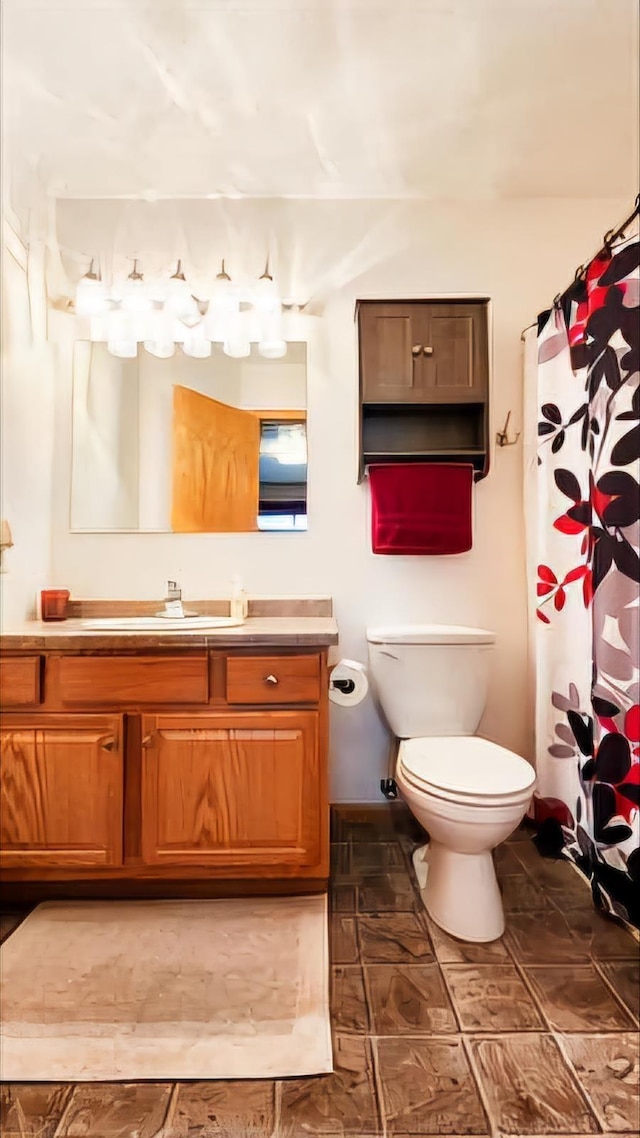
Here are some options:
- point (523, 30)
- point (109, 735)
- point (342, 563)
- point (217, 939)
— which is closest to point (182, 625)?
point (109, 735)

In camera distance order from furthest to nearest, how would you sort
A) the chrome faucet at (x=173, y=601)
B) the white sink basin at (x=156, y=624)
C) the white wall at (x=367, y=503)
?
the white wall at (x=367, y=503), the chrome faucet at (x=173, y=601), the white sink basin at (x=156, y=624)

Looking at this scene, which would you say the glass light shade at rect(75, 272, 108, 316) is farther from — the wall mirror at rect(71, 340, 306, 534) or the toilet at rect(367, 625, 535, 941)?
the toilet at rect(367, 625, 535, 941)

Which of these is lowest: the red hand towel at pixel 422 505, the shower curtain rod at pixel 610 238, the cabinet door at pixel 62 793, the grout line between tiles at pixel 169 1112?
the grout line between tiles at pixel 169 1112

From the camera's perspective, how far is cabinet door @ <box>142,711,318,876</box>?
153cm

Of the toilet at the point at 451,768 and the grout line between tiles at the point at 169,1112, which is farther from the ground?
the toilet at the point at 451,768

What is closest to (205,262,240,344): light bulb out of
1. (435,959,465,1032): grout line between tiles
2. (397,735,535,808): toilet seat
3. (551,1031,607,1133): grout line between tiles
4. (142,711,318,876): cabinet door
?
(142,711,318,876): cabinet door

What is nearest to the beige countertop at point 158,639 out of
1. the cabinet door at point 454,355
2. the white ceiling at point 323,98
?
the cabinet door at point 454,355

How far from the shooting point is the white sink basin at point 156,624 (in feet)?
5.38

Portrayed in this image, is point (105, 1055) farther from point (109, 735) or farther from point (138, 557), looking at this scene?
point (138, 557)

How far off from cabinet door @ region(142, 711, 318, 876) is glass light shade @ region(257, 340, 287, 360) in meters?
1.30

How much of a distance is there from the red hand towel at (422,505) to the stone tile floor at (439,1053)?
44.3 inches

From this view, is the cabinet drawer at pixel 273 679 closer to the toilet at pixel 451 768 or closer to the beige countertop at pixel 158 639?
the beige countertop at pixel 158 639

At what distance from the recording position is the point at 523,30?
1.47m

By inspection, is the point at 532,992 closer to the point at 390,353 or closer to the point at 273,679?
the point at 273,679
